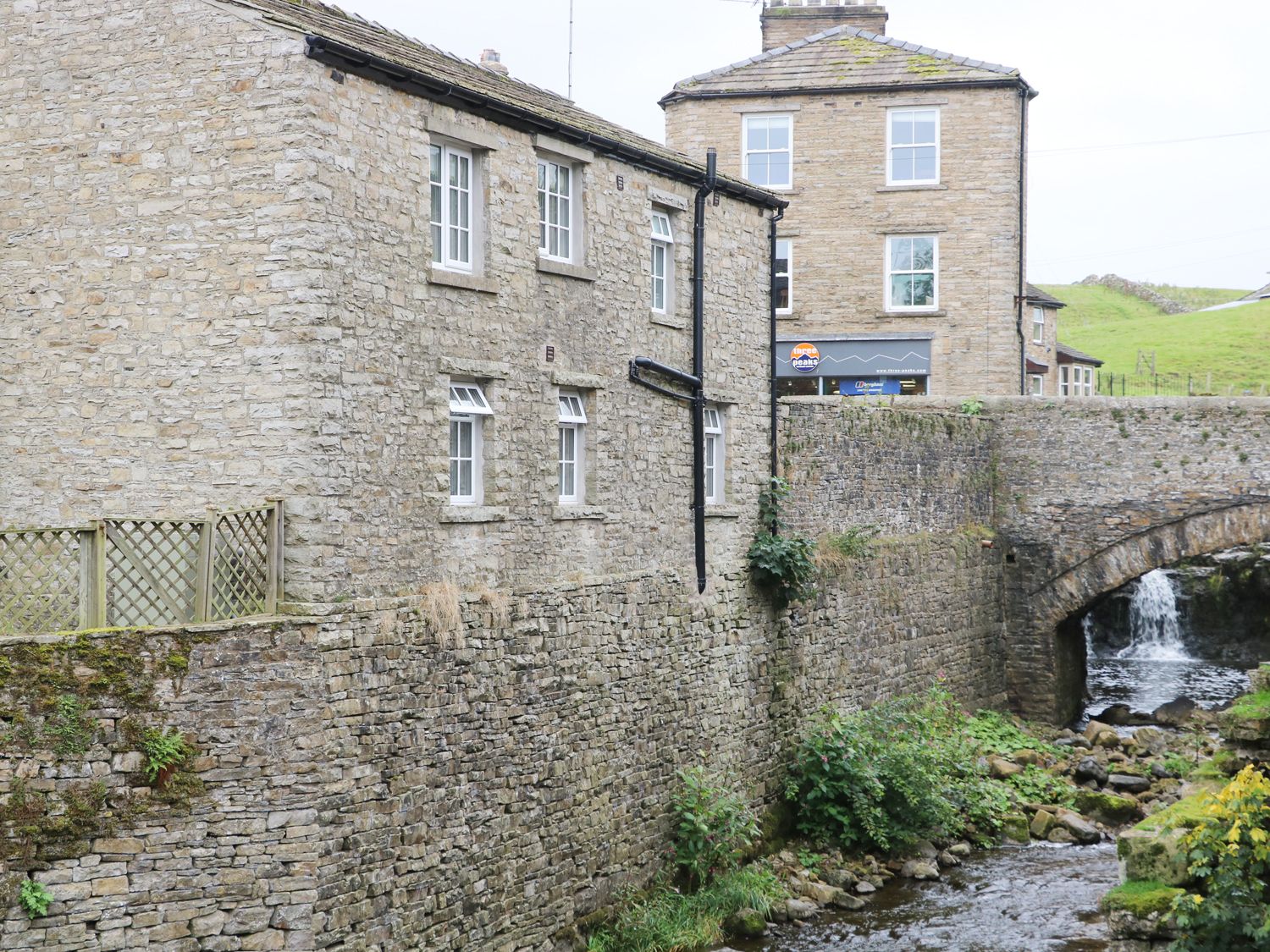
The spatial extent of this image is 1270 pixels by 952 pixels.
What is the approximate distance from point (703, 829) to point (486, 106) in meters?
8.39

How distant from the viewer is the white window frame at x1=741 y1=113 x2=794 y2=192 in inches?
1208

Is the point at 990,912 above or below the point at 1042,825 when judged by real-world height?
below

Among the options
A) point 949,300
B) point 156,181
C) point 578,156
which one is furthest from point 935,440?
point 156,181

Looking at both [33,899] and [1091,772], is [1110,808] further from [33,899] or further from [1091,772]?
[33,899]

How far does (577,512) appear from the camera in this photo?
1553cm

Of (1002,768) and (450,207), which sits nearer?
(450,207)

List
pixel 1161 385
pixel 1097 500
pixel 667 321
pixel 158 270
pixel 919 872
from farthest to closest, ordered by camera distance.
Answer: pixel 1161 385 < pixel 1097 500 < pixel 919 872 < pixel 667 321 < pixel 158 270

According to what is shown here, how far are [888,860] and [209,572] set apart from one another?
10697mm

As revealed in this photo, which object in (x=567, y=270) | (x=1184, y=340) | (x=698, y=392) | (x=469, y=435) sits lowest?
(x=469, y=435)

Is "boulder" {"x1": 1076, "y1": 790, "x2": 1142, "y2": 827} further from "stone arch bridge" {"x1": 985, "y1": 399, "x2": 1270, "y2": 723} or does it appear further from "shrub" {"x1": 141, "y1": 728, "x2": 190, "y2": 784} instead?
"shrub" {"x1": 141, "y1": 728, "x2": 190, "y2": 784}

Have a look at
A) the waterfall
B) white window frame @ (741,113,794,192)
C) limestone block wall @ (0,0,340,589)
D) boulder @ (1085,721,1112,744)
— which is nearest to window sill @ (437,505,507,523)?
limestone block wall @ (0,0,340,589)

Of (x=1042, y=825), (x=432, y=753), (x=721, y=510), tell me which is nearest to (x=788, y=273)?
(x=721, y=510)

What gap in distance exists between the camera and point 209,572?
457 inches

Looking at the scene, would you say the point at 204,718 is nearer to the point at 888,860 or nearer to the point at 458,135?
the point at 458,135
